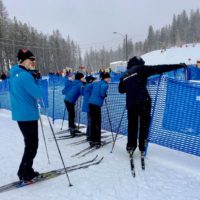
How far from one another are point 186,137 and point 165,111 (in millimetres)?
715

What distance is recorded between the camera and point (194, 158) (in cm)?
484

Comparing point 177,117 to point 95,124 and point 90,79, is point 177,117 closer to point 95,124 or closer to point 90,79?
point 95,124

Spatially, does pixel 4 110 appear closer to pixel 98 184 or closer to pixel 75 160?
pixel 75 160

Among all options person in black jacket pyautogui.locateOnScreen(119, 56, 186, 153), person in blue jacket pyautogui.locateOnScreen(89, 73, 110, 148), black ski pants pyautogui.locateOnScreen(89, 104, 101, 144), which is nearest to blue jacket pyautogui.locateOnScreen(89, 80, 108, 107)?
person in blue jacket pyautogui.locateOnScreen(89, 73, 110, 148)

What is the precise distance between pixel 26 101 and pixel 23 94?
0.38 ft

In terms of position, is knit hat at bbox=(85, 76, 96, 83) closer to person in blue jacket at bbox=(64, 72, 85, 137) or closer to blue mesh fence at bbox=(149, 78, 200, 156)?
person in blue jacket at bbox=(64, 72, 85, 137)

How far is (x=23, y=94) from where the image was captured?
3.82 metres

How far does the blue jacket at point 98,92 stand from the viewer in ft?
19.0

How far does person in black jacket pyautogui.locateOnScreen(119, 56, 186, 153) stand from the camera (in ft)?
15.0

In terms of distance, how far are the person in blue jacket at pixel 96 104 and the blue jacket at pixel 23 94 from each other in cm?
214

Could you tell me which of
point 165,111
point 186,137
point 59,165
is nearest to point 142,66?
point 165,111

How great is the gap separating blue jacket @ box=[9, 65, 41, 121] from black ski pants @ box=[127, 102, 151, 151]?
1.82 metres

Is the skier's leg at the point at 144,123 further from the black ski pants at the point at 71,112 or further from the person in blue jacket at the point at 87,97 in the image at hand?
the black ski pants at the point at 71,112

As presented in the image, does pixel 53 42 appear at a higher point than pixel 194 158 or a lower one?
higher
